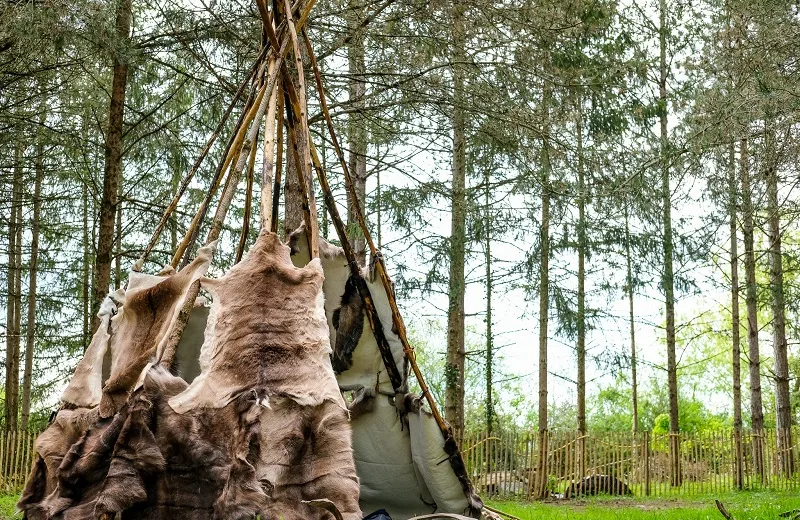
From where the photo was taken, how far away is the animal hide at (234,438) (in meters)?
2.38

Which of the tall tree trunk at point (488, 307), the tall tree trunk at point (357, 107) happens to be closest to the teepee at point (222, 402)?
the tall tree trunk at point (357, 107)

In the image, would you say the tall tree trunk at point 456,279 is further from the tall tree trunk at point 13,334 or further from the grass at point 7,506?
the tall tree trunk at point 13,334

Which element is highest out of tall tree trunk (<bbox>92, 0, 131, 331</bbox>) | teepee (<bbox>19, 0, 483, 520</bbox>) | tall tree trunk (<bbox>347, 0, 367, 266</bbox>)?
tall tree trunk (<bbox>347, 0, 367, 266</bbox>)

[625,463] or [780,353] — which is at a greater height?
[780,353]

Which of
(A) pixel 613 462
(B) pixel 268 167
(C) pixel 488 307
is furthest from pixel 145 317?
(C) pixel 488 307

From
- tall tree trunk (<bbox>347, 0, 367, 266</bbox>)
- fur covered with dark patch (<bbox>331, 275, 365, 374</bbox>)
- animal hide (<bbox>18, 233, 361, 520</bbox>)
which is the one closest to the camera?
animal hide (<bbox>18, 233, 361, 520</bbox>)

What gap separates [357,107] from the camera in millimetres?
8445

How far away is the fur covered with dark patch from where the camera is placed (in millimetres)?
3994

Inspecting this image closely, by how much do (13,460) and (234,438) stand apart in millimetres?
12336

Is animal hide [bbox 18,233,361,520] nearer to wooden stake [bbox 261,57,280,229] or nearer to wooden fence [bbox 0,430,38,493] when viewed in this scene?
wooden stake [bbox 261,57,280,229]

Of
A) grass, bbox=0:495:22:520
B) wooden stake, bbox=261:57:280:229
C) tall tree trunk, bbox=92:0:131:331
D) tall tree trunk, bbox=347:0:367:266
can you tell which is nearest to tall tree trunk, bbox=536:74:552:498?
tall tree trunk, bbox=347:0:367:266

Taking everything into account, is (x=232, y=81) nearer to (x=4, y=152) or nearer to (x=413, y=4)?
(x=413, y=4)

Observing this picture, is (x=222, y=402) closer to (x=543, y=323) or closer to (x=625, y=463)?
(x=543, y=323)

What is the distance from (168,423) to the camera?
248 centimetres
